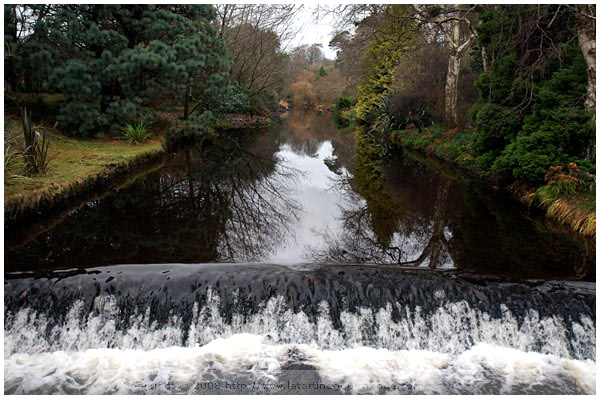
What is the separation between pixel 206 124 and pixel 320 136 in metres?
7.93

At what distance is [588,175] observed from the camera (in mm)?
6480

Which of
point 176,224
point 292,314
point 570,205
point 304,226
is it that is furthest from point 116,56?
point 570,205

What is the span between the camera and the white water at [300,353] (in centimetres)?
373

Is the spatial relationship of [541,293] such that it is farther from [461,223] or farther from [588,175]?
[588,175]

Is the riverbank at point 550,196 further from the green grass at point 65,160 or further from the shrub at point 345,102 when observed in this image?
the shrub at point 345,102

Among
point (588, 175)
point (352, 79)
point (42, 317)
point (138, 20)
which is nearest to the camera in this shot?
point (42, 317)

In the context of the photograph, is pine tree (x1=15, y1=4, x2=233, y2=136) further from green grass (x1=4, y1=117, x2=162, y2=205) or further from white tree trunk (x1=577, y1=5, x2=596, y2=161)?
white tree trunk (x1=577, y1=5, x2=596, y2=161)

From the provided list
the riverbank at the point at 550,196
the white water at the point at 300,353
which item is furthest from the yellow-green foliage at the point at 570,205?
the white water at the point at 300,353

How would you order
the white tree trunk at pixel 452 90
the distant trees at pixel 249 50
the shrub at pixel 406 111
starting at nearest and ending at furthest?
1. the white tree trunk at pixel 452 90
2. the shrub at pixel 406 111
3. the distant trees at pixel 249 50

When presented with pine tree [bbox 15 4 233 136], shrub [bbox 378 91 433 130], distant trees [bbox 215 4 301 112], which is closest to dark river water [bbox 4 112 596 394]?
pine tree [bbox 15 4 233 136]

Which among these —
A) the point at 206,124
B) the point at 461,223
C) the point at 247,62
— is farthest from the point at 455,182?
the point at 247,62

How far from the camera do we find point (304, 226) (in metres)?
6.92

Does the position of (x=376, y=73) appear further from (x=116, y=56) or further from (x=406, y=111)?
(x=116, y=56)

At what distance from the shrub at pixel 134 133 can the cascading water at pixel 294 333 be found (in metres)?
7.68
